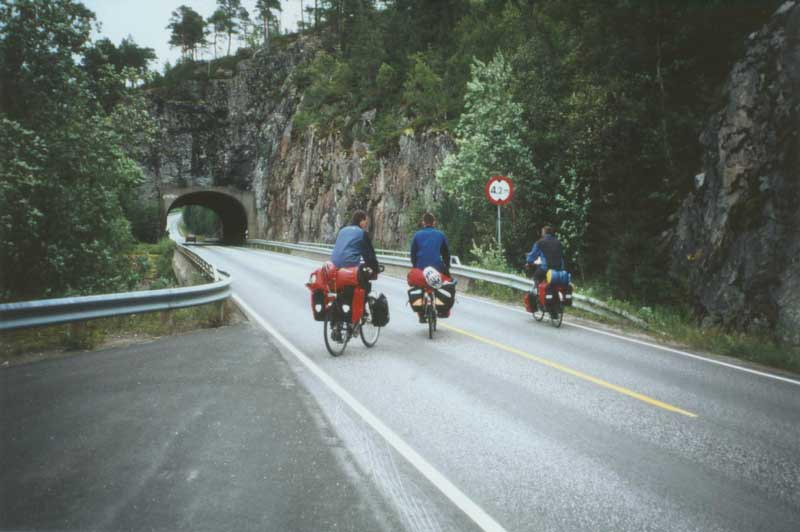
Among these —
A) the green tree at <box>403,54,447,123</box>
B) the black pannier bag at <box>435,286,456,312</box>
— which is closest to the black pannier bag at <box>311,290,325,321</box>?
the black pannier bag at <box>435,286,456,312</box>

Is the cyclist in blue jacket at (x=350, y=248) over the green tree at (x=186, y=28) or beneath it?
beneath

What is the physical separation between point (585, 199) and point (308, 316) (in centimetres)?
1096

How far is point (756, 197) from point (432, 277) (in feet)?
23.9

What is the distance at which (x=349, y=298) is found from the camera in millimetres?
8070

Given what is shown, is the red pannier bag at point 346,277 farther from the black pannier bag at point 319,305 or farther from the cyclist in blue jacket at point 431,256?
the cyclist in blue jacket at point 431,256

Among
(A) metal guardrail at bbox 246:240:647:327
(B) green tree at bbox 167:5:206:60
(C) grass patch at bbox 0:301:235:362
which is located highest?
(B) green tree at bbox 167:5:206:60

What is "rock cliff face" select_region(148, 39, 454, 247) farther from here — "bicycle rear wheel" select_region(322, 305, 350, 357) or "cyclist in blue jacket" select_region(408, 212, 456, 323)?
"bicycle rear wheel" select_region(322, 305, 350, 357)

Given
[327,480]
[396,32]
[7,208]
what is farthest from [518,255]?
A: [396,32]

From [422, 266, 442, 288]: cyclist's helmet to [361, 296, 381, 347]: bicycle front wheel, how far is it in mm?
1313

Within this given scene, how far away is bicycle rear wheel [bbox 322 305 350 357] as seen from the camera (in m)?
7.89

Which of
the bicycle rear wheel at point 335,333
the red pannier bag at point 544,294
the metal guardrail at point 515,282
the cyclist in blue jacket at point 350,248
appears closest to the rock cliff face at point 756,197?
the metal guardrail at point 515,282

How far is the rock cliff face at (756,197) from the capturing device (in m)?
9.91

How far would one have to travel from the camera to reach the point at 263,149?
199 feet

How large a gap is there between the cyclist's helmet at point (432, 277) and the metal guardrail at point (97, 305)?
4.52 m
